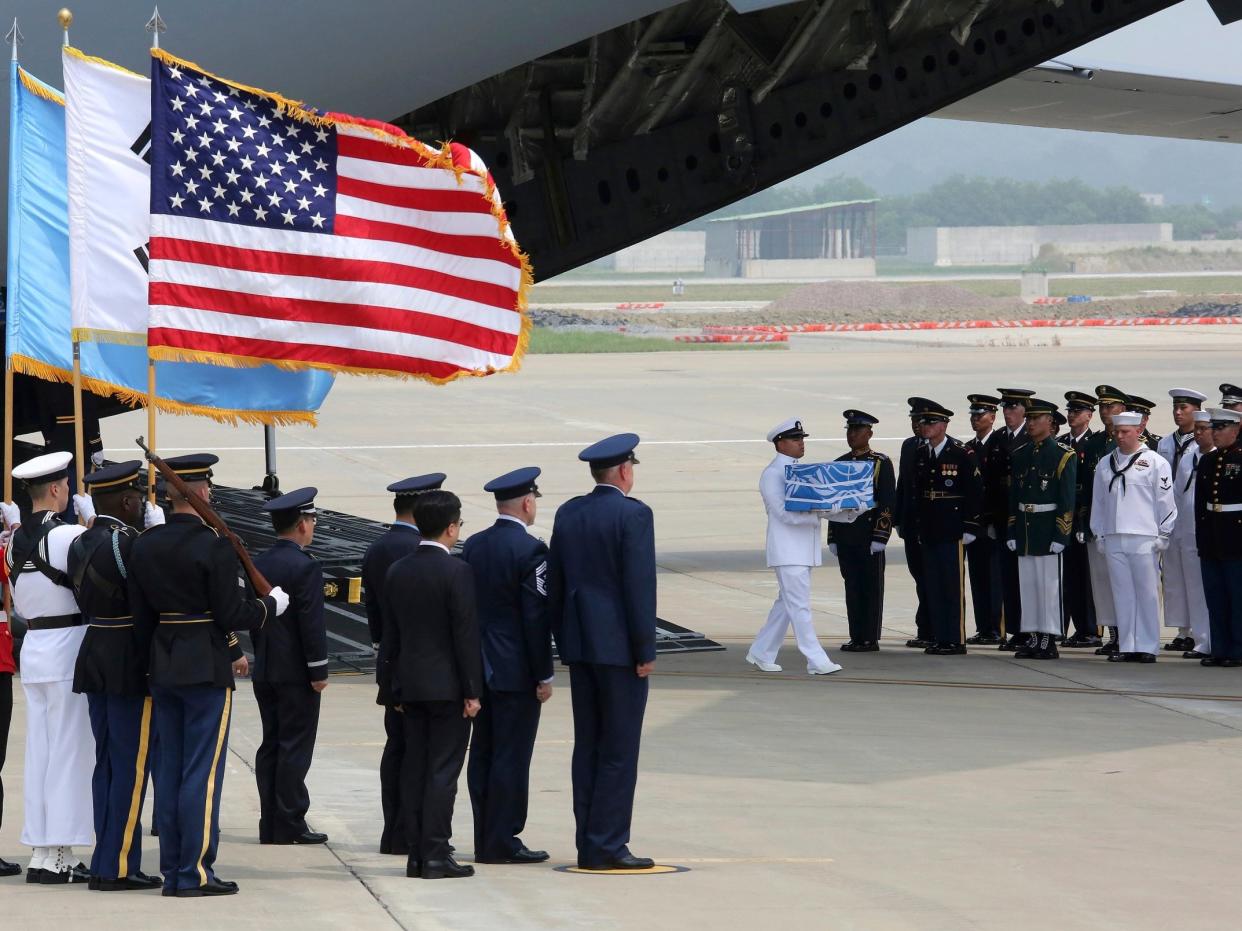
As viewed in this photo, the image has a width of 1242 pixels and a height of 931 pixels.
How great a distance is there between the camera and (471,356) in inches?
324

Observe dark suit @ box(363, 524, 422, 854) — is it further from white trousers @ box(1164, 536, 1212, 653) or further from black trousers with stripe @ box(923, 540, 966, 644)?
white trousers @ box(1164, 536, 1212, 653)

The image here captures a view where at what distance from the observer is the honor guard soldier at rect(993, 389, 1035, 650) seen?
41.1 ft

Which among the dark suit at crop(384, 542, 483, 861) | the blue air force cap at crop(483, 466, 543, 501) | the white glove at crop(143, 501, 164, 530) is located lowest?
the dark suit at crop(384, 542, 483, 861)

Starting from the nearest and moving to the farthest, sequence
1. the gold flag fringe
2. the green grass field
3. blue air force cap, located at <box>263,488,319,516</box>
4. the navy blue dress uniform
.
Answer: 1. the navy blue dress uniform
2. blue air force cap, located at <box>263,488,319,516</box>
3. the gold flag fringe
4. the green grass field

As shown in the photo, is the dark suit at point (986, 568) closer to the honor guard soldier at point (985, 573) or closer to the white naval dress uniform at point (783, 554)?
the honor guard soldier at point (985, 573)

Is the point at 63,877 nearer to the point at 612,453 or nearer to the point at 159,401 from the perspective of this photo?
the point at 159,401

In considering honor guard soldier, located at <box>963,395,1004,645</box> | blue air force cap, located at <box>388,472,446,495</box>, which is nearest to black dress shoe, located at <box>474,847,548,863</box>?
blue air force cap, located at <box>388,472,446,495</box>

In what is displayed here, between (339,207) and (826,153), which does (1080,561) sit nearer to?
(826,153)

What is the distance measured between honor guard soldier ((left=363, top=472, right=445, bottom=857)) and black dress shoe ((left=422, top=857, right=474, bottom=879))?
0.42 metres

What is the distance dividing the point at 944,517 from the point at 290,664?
6115 millimetres

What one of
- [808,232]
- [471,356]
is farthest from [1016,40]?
[808,232]

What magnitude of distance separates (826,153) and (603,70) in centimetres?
173

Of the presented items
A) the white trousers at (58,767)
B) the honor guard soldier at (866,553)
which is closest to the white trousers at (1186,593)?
the honor guard soldier at (866,553)

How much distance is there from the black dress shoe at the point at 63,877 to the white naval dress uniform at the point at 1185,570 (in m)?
7.97
